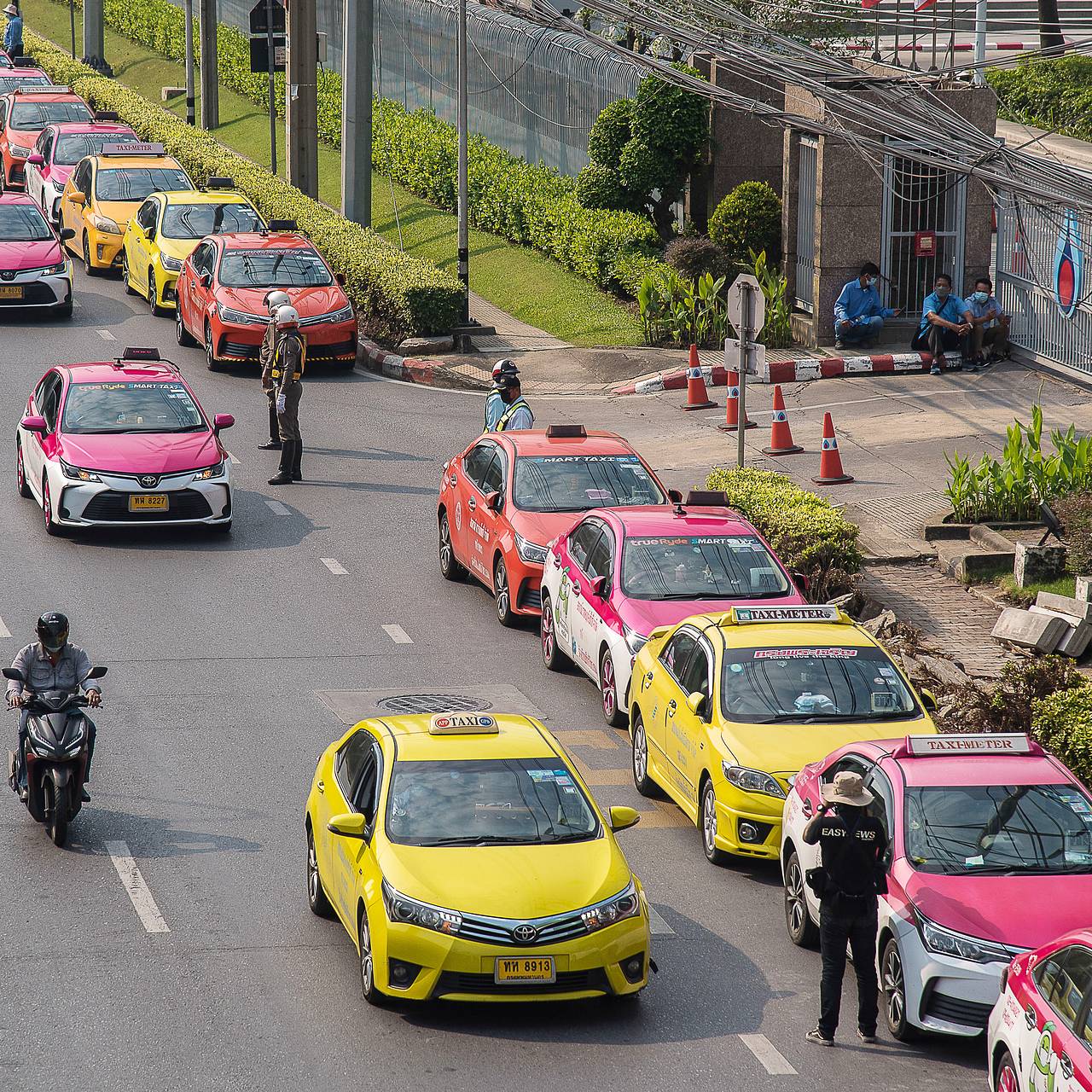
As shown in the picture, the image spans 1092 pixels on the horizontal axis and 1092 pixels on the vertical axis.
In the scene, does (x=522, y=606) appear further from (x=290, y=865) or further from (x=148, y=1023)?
(x=148, y=1023)

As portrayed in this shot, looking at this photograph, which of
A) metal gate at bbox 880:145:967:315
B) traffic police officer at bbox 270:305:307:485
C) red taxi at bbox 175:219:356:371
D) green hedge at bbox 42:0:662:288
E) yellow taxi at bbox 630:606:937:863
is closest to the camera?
yellow taxi at bbox 630:606:937:863

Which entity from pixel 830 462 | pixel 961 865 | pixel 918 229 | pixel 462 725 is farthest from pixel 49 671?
pixel 918 229

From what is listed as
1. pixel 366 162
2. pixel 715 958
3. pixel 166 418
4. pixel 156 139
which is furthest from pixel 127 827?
pixel 156 139

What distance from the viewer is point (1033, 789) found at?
444 inches

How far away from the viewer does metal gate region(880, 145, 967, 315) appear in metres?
29.4

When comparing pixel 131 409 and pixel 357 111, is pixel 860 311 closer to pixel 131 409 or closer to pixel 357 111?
pixel 357 111

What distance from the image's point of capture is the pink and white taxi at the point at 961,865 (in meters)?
10.3

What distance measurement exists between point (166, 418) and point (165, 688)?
18.3ft

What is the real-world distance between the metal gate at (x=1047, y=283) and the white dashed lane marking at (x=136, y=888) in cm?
1679

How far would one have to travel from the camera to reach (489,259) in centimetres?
3588

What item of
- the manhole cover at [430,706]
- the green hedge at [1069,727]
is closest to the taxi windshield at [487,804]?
the manhole cover at [430,706]

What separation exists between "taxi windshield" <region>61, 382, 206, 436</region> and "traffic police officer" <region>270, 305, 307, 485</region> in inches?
49.6

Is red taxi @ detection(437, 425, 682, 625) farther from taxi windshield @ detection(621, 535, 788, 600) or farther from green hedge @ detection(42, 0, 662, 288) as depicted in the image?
green hedge @ detection(42, 0, 662, 288)

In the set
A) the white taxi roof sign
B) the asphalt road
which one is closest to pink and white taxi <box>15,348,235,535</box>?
the asphalt road
